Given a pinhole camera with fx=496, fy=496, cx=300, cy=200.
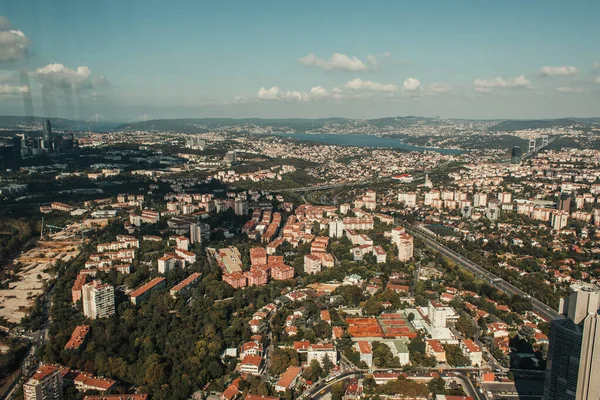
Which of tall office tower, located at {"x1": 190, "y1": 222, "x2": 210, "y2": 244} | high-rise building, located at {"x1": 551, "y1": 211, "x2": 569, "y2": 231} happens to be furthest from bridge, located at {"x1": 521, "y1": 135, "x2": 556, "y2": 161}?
tall office tower, located at {"x1": 190, "y1": 222, "x2": 210, "y2": 244}

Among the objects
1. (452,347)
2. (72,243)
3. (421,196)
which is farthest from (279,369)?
(421,196)

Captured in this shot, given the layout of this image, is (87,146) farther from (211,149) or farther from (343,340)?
(343,340)

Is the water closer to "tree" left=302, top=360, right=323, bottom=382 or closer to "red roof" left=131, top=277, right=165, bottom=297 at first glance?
"red roof" left=131, top=277, right=165, bottom=297

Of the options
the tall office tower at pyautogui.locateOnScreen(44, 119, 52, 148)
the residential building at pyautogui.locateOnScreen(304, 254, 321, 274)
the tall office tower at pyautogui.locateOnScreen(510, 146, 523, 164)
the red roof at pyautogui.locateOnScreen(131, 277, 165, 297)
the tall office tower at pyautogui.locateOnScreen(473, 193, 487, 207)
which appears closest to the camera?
the red roof at pyautogui.locateOnScreen(131, 277, 165, 297)

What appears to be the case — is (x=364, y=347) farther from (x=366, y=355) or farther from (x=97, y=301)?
(x=97, y=301)

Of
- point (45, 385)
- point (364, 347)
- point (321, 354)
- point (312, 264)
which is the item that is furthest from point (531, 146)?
point (45, 385)

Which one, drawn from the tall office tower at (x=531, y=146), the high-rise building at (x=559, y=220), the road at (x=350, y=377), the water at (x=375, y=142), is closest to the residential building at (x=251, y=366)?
the road at (x=350, y=377)
